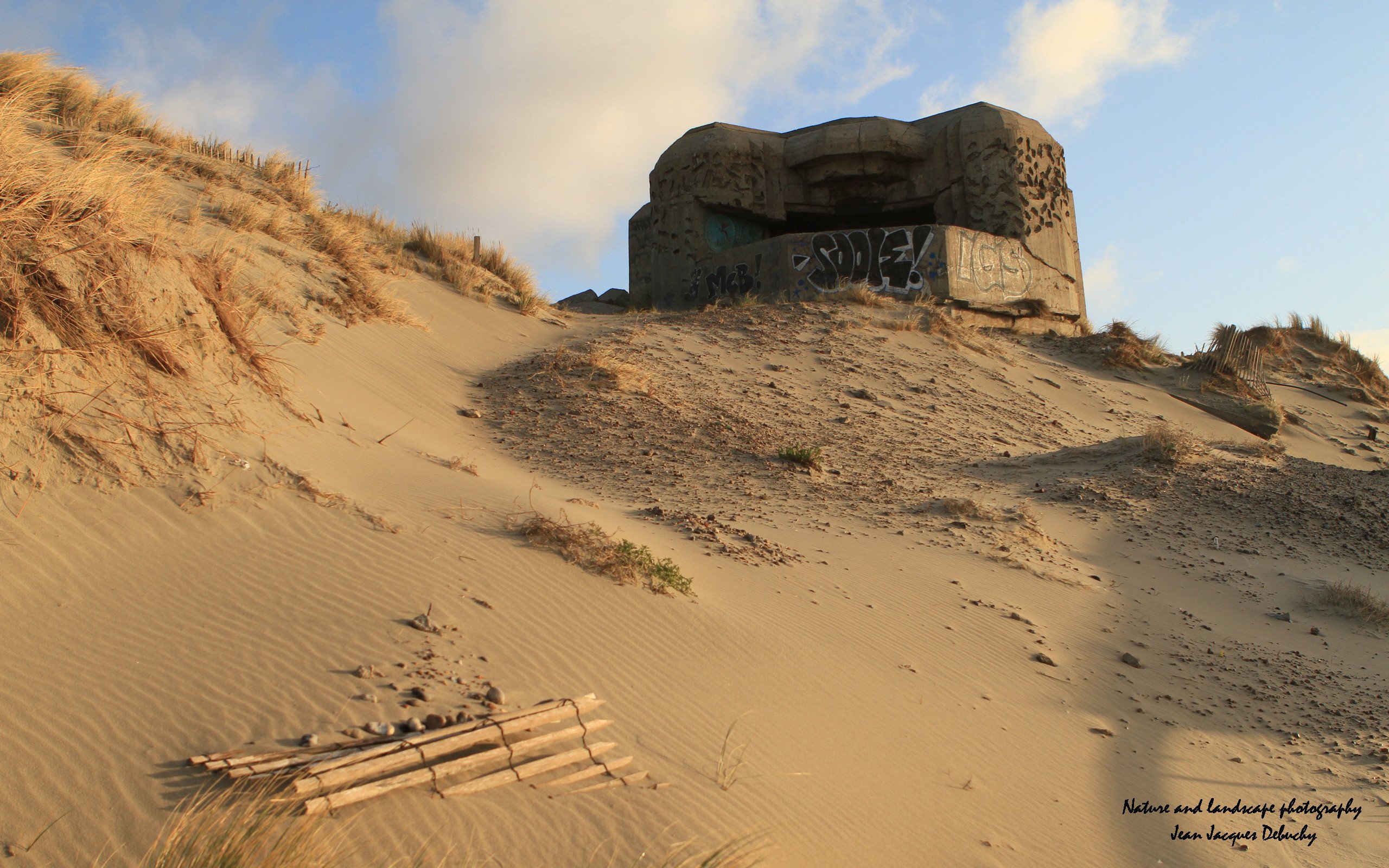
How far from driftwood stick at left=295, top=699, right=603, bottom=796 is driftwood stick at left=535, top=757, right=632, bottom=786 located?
212 mm

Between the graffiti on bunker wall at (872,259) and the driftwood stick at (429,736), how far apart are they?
1162cm

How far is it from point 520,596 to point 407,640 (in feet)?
2.58

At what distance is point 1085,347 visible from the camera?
48.6 feet

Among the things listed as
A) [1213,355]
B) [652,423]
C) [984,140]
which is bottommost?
[652,423]

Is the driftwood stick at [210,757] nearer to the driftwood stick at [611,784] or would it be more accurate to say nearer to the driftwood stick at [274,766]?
the driftwood stick at [274,766]

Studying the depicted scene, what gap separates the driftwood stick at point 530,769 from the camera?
125 inches

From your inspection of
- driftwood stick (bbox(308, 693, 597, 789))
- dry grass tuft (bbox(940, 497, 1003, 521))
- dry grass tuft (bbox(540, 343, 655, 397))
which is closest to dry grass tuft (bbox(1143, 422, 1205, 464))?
dry grass tuft (bbox(940, 497, 1003, 521))

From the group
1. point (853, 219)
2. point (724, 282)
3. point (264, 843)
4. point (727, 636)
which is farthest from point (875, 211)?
point (264, 843)

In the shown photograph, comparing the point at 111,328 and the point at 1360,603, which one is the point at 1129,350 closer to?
the point at 1360,603

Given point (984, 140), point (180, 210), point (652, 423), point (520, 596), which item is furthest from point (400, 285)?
point (984, 140)

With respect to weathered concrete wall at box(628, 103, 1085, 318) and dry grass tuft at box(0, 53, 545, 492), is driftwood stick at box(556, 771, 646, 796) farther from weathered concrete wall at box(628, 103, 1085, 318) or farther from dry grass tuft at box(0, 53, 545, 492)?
weathered concrete wall at box(628, 103, 1085, 318)

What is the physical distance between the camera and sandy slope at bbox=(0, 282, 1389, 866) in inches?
132

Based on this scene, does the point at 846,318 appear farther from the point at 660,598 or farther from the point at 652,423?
the point at 660,598

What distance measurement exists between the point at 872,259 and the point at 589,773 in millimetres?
12342
